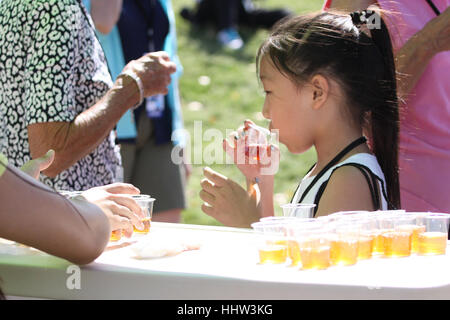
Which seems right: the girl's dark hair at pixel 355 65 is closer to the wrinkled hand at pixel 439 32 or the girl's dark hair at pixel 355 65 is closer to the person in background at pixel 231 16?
the wrinkled hand at pixel 439 32

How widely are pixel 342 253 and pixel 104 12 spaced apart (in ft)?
7.14

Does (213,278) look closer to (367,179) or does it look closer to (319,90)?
(367,179)

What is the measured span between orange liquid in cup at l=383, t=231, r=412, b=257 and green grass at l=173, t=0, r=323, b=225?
3814mm

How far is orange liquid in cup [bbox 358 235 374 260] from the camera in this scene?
179cm

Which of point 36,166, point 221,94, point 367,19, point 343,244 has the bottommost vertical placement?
point 221,94

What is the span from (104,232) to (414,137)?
1.34 m

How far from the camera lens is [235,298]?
1587 mm

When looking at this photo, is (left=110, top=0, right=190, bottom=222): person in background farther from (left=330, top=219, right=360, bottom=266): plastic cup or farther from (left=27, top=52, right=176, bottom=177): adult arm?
(left=330, top=219, right=360, bottom=266): plastic cup

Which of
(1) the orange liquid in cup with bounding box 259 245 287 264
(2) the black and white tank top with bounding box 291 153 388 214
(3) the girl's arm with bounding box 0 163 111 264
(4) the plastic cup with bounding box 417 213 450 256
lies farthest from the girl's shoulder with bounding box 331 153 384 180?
(3) the girl's arm with bounding box 0 163 111 264

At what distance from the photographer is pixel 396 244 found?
1.85 meters

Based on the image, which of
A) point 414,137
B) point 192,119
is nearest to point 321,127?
point 414,137

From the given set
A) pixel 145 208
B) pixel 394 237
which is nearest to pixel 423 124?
pixel 394 237

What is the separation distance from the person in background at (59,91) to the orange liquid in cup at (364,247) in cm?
106
